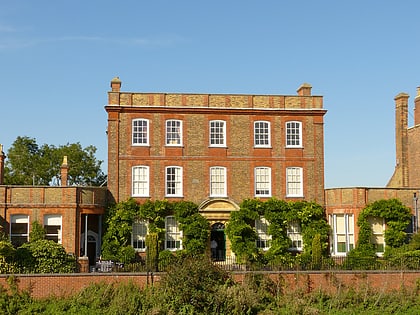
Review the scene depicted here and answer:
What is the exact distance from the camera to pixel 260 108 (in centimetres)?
3644

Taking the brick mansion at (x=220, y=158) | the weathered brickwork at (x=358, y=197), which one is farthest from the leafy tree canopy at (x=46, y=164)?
the weathered brickwork at (x=358, y=197)

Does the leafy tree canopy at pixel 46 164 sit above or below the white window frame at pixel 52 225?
above

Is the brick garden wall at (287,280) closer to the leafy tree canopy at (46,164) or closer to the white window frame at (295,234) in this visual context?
the white window frame at (295,234)

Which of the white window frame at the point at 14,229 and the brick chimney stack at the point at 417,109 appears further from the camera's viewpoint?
the brick chimney stack at the point at 417,109

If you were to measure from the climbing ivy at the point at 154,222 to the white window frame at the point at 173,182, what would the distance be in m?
0.76

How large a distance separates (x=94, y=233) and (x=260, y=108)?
474 inches

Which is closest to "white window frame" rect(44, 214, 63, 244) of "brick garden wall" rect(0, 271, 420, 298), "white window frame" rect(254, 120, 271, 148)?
"brick garden wall" rect(0, 271, 420, 298)

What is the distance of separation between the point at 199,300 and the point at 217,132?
13876mm

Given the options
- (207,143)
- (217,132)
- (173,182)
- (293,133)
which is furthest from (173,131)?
(293,133)

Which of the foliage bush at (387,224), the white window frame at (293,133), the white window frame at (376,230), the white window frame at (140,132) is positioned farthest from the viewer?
the white window frame at (293,133)

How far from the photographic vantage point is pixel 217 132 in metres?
36.3

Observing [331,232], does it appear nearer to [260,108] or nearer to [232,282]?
[260,108]

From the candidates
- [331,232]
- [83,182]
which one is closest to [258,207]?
[331,232]

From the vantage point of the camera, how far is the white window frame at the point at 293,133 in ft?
121
